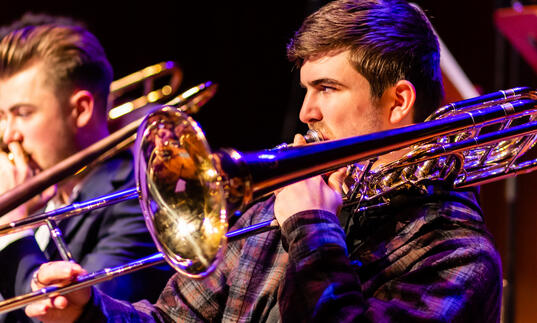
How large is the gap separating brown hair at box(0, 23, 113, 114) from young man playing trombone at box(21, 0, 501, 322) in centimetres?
114

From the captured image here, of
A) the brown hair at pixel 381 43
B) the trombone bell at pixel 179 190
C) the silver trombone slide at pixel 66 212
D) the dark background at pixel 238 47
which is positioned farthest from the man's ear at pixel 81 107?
the dark background at pixel 238 47

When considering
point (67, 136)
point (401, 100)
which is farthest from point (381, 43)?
point (67, 136)

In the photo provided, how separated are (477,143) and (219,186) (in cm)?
76

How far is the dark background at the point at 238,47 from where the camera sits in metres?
3.65

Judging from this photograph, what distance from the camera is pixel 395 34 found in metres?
1.88

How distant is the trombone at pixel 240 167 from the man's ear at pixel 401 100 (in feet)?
0.71


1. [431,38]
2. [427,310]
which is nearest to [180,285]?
[427,310]

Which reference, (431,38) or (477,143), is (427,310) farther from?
(431,38)

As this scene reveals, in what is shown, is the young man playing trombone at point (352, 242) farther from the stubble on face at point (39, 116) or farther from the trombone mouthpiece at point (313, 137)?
the stubble on face at point (39, 116)

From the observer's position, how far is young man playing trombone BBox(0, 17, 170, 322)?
233 centimetres

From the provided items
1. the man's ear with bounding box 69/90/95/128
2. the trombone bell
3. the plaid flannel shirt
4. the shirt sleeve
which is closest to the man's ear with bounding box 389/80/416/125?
the plaid flannel shirt

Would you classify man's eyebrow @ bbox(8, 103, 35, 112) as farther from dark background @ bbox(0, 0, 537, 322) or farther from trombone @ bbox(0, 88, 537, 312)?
dark background @ bbox(0, 0, 537, 322)

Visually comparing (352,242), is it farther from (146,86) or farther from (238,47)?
(238,47)

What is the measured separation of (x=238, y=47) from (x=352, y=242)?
8.34 ft
